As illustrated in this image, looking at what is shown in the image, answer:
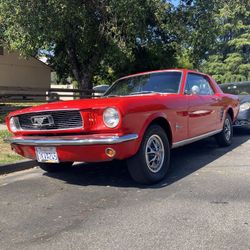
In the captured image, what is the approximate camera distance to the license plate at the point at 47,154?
557 cm

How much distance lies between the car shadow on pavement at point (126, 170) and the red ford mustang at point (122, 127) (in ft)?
0.84

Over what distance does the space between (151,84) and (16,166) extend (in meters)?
2.60

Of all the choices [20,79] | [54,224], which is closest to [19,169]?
[54,224]

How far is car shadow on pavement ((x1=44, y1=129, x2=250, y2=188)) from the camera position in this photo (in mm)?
5999

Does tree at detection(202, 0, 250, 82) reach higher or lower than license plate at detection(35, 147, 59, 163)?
higher

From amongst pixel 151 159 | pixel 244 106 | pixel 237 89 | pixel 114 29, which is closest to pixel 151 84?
pixel 151 159

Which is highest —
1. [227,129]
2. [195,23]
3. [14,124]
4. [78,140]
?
[195,23]

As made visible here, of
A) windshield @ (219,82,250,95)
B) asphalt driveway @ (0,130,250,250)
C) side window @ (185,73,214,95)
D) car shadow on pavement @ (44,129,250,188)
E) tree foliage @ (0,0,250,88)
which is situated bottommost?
car shadow on pavement @ (44,129,250,188)

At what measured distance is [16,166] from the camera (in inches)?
275

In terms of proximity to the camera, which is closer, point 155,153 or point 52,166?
point 155,153

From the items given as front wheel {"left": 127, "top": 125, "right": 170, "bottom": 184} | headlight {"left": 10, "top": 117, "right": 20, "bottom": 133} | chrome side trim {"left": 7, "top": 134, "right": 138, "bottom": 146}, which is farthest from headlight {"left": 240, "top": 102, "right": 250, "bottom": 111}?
headlight {"left": 10, "top": 117, "right": 20, "bottom": 133}

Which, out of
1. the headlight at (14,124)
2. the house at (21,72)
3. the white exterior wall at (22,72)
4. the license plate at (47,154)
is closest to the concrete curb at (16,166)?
the headlight at (14,124)

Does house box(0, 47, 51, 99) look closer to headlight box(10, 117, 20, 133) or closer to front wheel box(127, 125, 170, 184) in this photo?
headlight box(10, 117, 20, 133)

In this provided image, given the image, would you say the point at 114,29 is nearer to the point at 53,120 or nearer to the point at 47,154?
the point at 53,120
